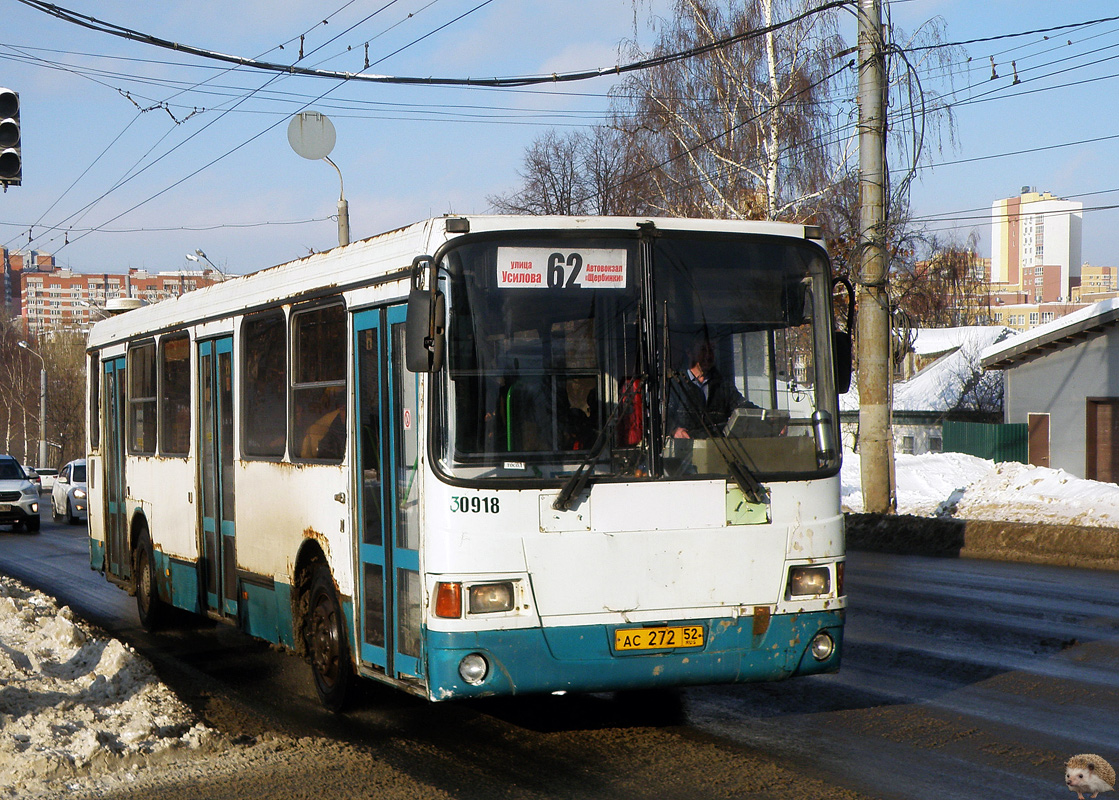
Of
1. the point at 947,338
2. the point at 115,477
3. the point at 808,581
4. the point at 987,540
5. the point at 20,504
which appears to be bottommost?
the point at 20,504

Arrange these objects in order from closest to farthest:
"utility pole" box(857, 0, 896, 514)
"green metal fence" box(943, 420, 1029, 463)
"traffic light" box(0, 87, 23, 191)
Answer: "traffic light" box(0, 87, 23, 191)
"utility pole" box(857, 0, 896, 514)
"green metal fence" box(943, 420, 1029, 463)

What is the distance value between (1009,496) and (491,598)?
1829 centimetres

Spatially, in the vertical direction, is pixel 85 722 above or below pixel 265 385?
below

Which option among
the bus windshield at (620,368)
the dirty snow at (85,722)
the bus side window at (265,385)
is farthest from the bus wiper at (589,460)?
the bus side window at (265,385)

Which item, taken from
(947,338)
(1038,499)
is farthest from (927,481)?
(947,338)

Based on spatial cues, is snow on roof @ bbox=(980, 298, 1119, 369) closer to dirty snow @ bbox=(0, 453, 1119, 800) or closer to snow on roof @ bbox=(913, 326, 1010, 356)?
snow on roof @ bbox=(913, 326, 1010, 356)

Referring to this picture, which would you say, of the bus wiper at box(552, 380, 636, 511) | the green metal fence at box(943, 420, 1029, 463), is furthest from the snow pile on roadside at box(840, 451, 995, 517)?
the bus wiper at box(552, 380, 636, 511)

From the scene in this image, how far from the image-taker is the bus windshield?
640 cm

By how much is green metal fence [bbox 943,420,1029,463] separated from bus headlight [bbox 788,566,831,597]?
29100 millimetres

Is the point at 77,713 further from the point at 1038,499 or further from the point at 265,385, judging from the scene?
the point at 1038,499

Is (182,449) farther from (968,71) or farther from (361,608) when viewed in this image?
(968,71)

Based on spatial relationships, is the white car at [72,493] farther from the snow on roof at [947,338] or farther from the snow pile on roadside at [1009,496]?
the snow on roof at [947,338]

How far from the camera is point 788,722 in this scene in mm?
7250

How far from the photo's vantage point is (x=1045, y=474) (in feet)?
77.9
